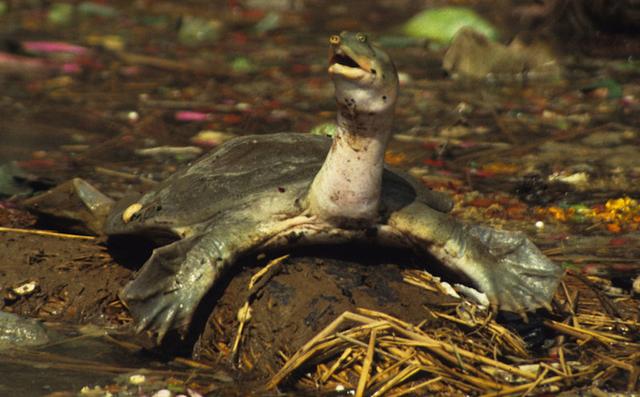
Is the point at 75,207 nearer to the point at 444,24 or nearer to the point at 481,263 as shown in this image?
the point at 481,263

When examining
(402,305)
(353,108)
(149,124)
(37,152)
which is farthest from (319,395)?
(149,124)

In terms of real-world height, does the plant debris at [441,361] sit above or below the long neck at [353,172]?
below

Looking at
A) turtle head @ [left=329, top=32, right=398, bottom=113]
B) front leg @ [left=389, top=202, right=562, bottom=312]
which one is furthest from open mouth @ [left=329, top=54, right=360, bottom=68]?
front leg @ [left=389, top=202, right=562, bottom=312]

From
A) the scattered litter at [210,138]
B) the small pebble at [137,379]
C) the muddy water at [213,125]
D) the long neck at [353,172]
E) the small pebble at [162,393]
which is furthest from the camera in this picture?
the scattered litter at [210,138]

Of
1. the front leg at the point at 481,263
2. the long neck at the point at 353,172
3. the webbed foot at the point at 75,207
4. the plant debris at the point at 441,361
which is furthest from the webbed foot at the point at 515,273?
the webbed foot at the point at 75,207

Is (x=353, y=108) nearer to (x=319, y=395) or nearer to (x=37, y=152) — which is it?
(x=319, y=395)

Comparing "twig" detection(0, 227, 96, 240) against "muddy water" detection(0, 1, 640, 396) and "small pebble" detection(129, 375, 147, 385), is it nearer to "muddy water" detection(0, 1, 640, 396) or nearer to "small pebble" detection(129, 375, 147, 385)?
"muddy water" detection(0, 1, 640, 396)

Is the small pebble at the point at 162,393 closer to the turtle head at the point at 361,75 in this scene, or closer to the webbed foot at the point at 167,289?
the webbed foot at the point at 167,289
